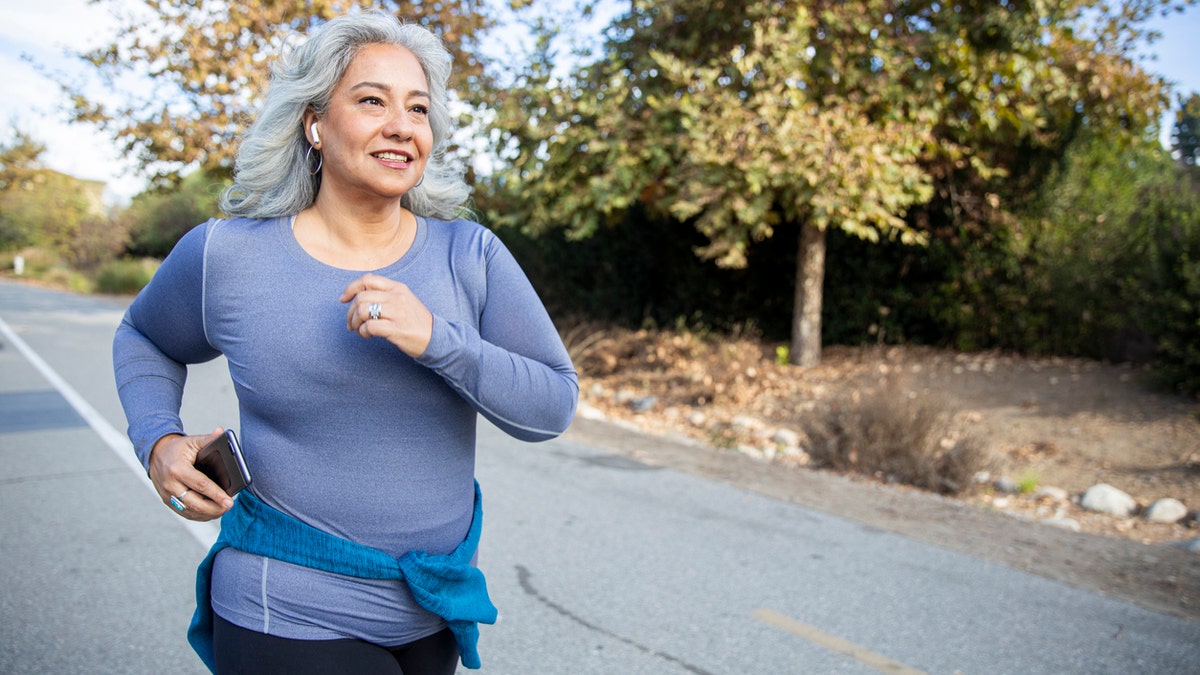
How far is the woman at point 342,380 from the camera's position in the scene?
1717mm

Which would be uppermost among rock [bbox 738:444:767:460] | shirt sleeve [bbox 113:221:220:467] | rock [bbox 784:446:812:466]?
shirt sleeve [bbox 113:221:220:467]

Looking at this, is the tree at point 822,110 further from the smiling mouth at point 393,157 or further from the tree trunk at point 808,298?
the smiling mouth at point 393,157

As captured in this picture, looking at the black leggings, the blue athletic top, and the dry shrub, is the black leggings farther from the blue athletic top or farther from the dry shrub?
the dry shrub

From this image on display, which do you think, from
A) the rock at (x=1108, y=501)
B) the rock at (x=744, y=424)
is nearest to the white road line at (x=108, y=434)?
the rock at (x=744, y=424)

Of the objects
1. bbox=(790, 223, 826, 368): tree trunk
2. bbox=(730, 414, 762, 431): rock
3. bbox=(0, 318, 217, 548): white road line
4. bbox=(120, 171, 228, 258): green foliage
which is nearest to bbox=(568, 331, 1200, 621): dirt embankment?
bbox=(730, 414, 762, 431): rock

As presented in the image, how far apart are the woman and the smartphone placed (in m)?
0.02

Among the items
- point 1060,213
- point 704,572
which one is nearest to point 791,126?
point 1060,213

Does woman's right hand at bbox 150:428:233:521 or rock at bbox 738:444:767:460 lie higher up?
woman's right hand at bbox 150:428:233:521

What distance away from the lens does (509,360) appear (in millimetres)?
1742

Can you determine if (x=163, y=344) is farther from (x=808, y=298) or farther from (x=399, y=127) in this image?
(x=808, y=298)

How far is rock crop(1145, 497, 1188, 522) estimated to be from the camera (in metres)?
6.50

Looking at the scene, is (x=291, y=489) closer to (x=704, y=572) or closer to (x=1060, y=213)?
(x=704, y=572)

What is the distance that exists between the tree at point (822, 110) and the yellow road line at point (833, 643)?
600cm

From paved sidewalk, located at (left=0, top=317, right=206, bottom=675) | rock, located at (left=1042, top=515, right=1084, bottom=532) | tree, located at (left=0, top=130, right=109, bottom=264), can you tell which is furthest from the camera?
tree, located at (left=0, top=130, right=109, bottom=264)
